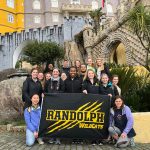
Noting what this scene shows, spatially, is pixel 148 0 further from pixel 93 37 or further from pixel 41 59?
pixel 41 59

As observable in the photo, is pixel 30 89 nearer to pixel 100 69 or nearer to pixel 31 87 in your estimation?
pixel 31 87

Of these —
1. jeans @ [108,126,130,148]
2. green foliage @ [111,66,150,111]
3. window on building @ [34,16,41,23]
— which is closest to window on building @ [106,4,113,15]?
window on building @ [34,16,41,23]

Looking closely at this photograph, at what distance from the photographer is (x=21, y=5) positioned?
55188 mm

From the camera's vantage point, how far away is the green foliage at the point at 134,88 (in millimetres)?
9742

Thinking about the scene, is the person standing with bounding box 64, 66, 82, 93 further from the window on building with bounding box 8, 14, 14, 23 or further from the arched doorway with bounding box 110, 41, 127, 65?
the window on building with bounding box 8, 14, 14, 23

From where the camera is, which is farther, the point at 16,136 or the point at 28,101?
the point at 16,136

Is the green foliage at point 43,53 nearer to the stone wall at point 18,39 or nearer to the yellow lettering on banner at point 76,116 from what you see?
the stone wall at point 18,39

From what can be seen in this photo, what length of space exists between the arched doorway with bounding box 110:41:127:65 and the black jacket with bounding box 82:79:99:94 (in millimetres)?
17036

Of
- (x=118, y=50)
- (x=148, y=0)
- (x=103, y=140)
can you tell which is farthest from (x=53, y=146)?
(x=118, y=50)

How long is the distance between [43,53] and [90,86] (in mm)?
20671

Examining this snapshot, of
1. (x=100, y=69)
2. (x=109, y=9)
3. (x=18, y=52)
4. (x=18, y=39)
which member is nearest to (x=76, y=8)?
(x=109, y=9)

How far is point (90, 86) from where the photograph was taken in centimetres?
829

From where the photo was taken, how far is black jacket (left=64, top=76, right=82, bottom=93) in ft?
27.7

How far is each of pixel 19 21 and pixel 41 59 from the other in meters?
27.8
